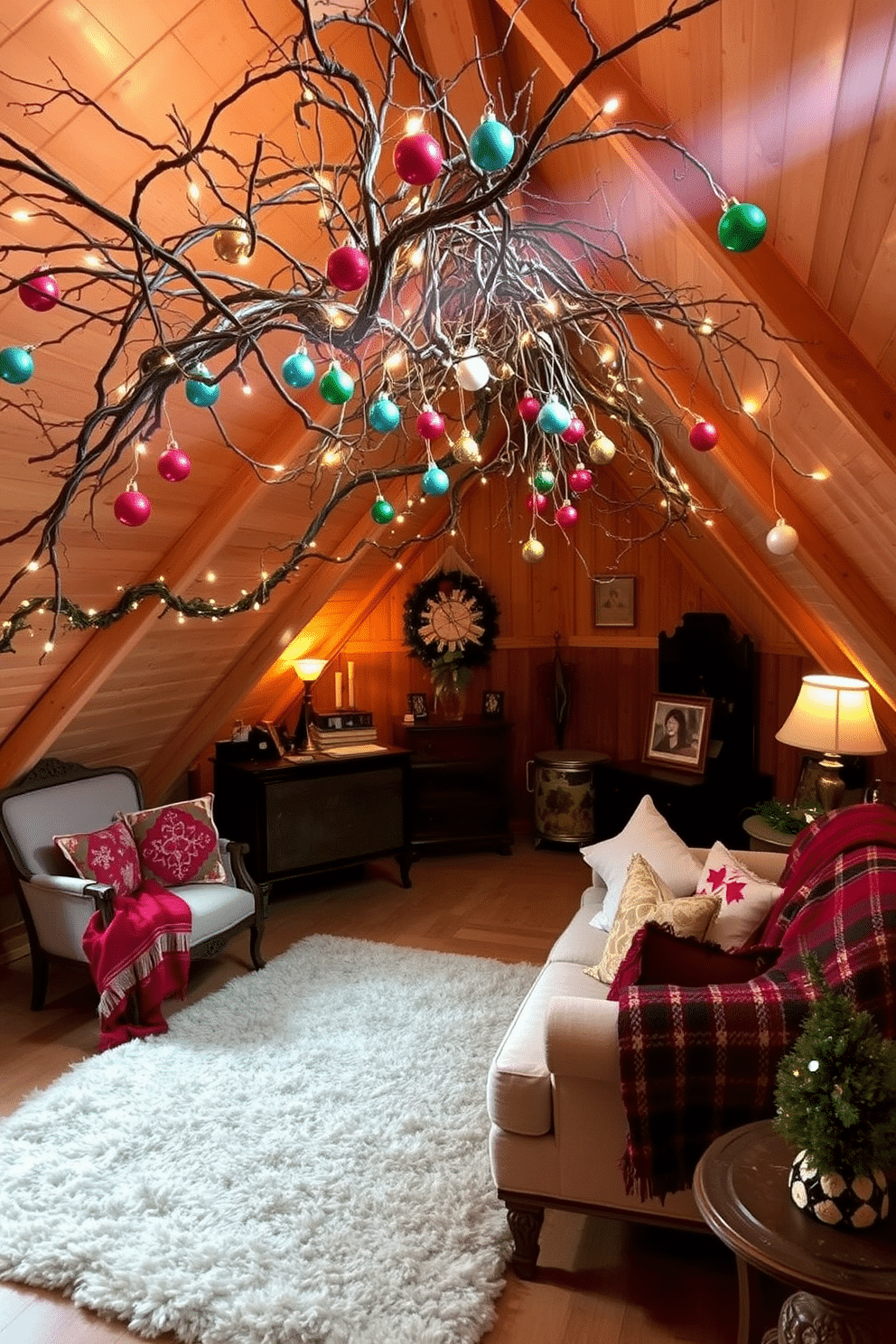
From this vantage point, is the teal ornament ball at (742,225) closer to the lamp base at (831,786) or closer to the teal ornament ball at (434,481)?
the teal ornament ball at (434,481)

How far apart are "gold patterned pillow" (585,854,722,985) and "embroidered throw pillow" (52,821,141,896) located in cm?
190

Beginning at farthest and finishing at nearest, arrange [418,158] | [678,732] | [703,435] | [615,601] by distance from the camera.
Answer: [615,601] → [678,732] → [703,435] → [418,158]

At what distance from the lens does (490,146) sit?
3.24 feet

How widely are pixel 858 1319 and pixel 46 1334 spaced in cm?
171

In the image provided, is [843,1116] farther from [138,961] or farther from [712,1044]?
[138,961]

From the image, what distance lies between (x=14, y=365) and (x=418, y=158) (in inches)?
27.2

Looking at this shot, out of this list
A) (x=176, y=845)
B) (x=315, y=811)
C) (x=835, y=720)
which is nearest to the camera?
(x=835, y=720)

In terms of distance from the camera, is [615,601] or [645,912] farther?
[615,601]

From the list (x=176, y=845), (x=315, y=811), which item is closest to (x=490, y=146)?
(x=176, y=845)

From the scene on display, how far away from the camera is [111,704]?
4113 mm

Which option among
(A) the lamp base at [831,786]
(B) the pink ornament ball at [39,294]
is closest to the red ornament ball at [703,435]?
(B) the pink ornament ball at [39,294]

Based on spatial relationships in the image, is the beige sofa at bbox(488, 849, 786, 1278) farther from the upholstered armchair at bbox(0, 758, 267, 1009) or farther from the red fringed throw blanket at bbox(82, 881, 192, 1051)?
the upholstered armchair at bbox(0, 758, 267, 1009)

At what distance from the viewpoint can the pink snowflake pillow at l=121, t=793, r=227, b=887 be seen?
156 inches

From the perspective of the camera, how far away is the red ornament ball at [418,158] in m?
0.97
